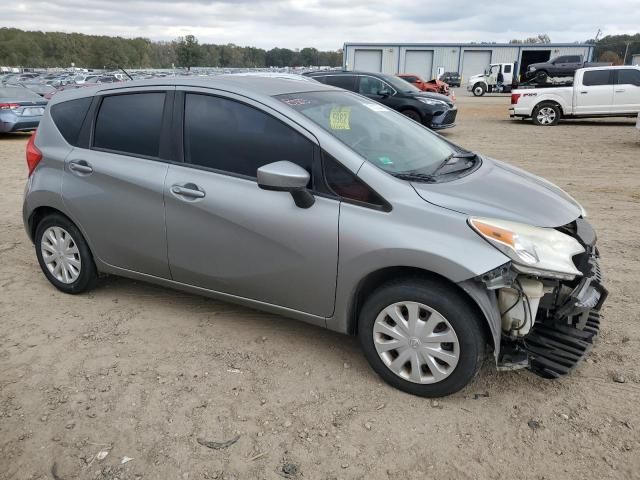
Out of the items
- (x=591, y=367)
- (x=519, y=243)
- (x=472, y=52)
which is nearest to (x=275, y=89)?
(x=519, y=243)

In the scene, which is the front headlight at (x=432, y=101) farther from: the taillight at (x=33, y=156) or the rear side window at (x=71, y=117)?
the taillight at (x=33, y=156)

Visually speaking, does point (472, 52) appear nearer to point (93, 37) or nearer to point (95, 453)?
point (95, 453)

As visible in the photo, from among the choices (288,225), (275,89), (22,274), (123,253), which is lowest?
(22,274)

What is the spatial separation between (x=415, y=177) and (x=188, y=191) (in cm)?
145

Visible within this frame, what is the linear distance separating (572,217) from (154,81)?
294cm

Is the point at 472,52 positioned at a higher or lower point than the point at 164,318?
higher

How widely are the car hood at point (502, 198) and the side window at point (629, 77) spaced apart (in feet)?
47.1

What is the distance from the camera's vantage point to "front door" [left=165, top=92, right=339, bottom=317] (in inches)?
123

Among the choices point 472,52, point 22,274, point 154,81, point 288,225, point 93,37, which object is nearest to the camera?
point 288,225

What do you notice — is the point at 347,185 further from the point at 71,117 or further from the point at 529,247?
the point at 71,117

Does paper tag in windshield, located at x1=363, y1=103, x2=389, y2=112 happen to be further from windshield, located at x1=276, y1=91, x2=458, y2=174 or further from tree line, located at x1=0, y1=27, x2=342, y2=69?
tree line, located at x1=0, y1=27, x2=342, y2=69

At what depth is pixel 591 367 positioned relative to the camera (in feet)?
10.8

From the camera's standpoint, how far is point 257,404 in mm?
2996

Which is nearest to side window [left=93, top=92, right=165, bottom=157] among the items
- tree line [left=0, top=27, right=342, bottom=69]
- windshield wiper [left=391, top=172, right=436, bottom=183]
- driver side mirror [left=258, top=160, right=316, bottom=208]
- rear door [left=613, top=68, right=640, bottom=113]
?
driver side mirror [left=258, top=160, right=316, bottom=208]
